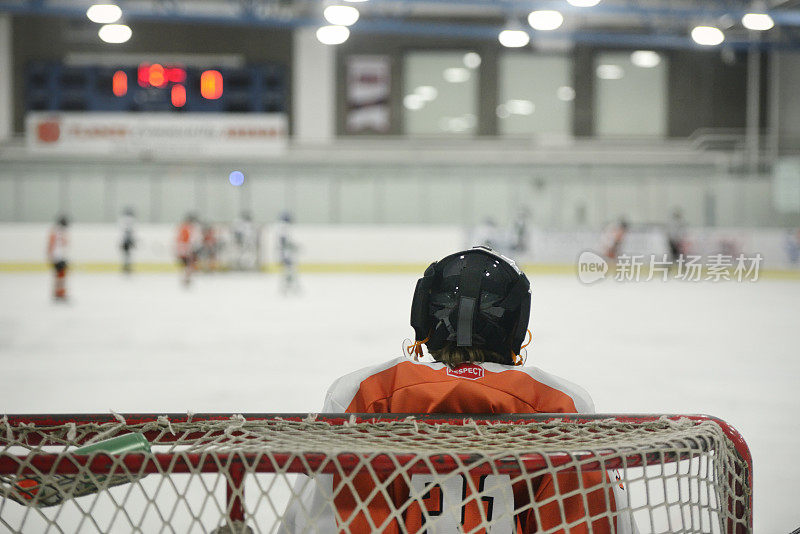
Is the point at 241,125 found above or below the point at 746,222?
above

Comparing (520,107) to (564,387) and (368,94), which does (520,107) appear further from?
(564,387)

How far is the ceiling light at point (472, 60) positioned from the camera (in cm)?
2059

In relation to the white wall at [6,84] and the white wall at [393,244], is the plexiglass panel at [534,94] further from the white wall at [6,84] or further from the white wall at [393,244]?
the white wall at [6,84]

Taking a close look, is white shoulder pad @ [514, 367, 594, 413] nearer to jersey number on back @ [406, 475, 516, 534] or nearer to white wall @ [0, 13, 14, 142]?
jersey number on back @ [406, 475, 516, 534]

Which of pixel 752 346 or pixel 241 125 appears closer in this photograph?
pixel 752 346

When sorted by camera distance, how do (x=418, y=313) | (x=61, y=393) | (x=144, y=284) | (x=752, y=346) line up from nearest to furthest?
1. (x=418, y=313)
2. (x=61, y=393)
3. (x=752, y=346)
4. (x=144, y=284)

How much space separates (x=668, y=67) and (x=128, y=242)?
1404cm

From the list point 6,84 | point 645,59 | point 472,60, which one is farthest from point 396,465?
point 645,59

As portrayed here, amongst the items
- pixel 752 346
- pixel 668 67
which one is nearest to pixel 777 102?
pixel 668 67

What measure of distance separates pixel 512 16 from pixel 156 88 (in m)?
8.80

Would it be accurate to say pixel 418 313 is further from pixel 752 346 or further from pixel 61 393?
pixel 752 346

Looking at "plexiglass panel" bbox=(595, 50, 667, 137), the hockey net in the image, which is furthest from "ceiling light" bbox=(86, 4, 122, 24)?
"plexiglass panel" bbox=(595, 50, 667, 137)

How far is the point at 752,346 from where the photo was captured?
738 centimetres

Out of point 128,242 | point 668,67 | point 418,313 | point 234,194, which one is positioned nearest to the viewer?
point 418,313
